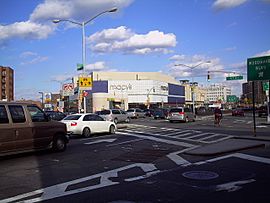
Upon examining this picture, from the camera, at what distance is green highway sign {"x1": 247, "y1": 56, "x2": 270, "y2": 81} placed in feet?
57.6

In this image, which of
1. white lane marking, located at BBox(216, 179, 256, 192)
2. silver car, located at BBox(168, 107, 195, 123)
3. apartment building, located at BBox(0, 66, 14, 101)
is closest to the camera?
white lane marking, located at BBox(216, 179, 256, 192)

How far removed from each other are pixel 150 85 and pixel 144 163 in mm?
118543

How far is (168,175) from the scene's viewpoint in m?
8.93

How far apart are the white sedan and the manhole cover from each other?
1179 cm

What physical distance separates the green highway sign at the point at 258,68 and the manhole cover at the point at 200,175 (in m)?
10.2

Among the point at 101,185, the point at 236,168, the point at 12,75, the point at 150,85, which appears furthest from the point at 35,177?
the point at 12,75

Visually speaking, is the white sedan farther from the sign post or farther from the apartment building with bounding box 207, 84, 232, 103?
the apartment building with bounding box 207, 84, 232, 103

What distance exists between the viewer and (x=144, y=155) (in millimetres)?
12602

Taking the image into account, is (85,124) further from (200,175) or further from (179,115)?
(179,115)

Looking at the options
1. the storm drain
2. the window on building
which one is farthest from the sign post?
the window on building

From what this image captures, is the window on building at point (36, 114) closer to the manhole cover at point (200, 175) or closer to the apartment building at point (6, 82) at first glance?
the manhole cover at point (200, 175)

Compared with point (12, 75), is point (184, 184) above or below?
below

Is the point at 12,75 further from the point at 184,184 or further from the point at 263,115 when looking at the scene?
the point at 184,184

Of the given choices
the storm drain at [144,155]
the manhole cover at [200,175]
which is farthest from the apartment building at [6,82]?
the manhole cover at [200,175]
